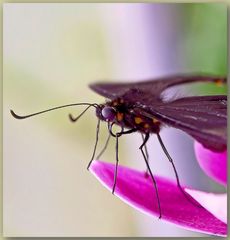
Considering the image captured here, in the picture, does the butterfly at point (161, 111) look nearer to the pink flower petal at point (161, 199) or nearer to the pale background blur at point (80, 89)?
the pink flower petal at point (161, 199)

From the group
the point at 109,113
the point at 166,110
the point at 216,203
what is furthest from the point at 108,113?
the point at 216,203

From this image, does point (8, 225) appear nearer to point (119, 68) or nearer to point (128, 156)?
point (128, 156)

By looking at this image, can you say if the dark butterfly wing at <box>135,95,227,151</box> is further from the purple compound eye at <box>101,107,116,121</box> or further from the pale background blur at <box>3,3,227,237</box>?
the pale background blur at <box>3,3,227,237</box>

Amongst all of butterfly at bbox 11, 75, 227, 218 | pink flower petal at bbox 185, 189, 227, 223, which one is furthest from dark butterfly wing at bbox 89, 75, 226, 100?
pink flower petal at bbox 185, 189, 227, 223

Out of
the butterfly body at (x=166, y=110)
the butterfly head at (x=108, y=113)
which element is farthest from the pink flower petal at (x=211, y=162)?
the butterfly head at (x=108, y=113)

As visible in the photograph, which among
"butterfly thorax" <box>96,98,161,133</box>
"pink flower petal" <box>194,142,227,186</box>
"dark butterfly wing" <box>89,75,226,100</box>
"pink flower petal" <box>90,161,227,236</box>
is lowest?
"pink flower petal" <box>90,161,227,236</box>

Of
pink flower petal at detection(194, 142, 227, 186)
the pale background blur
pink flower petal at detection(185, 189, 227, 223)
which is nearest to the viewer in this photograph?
pink flower petal at detection(185, 189, 227, 223)

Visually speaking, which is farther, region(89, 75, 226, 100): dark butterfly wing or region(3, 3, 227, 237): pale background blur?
region(3, 3, 227, 237): pale background blur

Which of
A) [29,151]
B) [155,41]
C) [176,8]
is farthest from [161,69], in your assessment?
[29,151]
